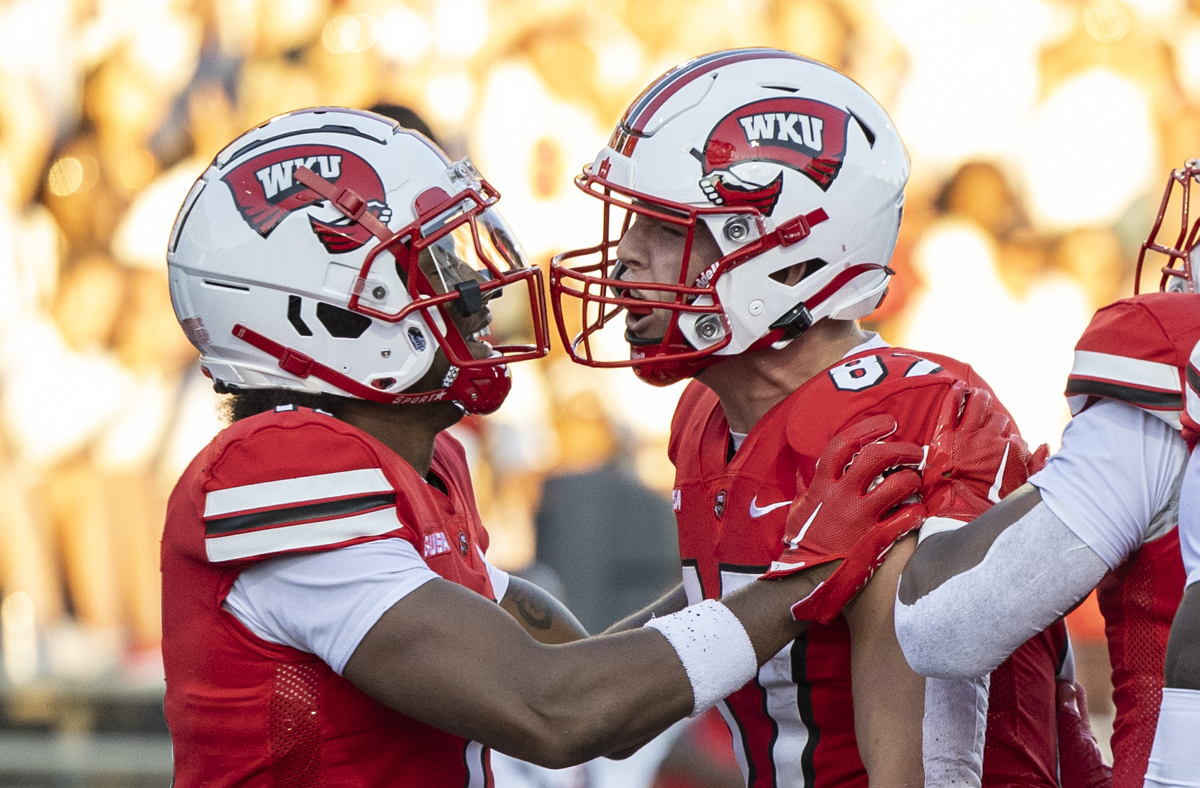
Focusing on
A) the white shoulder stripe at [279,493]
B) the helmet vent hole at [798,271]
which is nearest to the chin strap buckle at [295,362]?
the white shoulder stripe at [279,493]

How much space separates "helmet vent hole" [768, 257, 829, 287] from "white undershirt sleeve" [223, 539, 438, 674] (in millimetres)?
691

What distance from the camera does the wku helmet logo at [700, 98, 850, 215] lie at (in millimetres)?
1935

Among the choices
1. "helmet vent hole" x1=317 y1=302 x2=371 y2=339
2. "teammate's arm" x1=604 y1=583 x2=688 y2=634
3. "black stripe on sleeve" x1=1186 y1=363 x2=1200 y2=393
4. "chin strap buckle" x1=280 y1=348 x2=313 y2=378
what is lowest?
"teammate's arm" x1=604 y1=583 x2=688 y2=634

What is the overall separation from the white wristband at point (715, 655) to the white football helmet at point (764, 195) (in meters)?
0.43

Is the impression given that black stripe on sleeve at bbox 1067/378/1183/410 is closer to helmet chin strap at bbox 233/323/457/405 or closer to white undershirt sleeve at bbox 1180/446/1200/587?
white undershirt sleeve at bbox 1180/446/1200/587

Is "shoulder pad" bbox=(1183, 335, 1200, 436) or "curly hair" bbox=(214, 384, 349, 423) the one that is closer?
"shoulder pad" bbox=(1183, 335, 1200, 436)

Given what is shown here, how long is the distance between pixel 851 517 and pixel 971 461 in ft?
0.59

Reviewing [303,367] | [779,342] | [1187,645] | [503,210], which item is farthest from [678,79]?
[503,210]

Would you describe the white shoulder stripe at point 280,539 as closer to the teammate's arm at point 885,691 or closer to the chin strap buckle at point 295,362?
the chin strap buckle at point 295,362

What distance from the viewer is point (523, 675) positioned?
1.69 m

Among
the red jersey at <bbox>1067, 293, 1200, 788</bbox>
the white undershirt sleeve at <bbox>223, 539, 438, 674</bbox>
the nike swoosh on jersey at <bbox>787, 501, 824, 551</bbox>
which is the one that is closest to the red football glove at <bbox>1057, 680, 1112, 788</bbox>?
the red jersey at <bbox>1067, 293, 1200, 788</bbox>

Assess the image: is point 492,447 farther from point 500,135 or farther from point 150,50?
point 150,50

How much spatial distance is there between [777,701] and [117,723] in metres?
4.09

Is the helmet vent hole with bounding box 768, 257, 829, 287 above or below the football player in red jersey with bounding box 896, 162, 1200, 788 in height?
above
